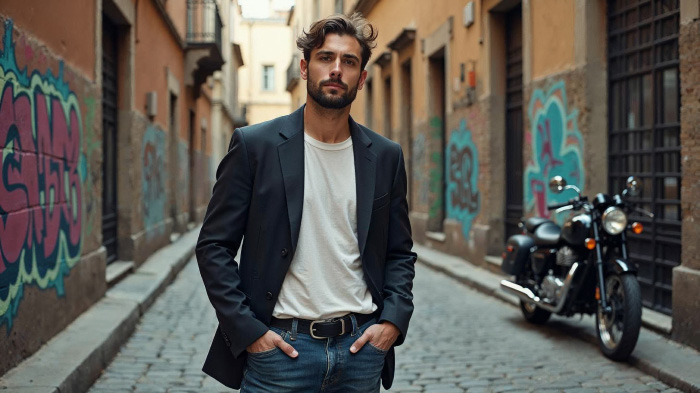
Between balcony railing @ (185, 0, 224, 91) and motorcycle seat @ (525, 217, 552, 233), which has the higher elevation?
balcony railing @ (185, 0, 224, 91)

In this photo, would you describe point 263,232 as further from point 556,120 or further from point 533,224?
point 556,120

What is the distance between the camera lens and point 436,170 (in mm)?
15469

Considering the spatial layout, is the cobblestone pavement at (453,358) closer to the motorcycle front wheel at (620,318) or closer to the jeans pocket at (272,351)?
the motorcycle front wheel at (620,318)

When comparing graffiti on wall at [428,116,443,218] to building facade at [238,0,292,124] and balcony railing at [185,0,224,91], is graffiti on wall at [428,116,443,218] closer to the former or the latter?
balcony railing at [185,0,224,91]

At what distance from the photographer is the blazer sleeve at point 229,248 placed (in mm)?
2451

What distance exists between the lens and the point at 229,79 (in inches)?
1348

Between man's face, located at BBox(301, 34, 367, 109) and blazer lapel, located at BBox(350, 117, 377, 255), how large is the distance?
14 cm

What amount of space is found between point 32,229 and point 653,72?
5.31 meters

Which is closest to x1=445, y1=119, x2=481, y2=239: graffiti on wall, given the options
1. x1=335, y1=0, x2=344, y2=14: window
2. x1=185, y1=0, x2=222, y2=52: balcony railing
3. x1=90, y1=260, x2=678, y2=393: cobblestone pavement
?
x1=90, y1=260, x2=678, y2=393: cobblestone pavement

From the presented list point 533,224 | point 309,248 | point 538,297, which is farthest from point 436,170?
point 309,248

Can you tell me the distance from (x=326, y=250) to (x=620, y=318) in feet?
13.5

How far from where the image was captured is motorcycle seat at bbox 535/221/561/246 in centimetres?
722

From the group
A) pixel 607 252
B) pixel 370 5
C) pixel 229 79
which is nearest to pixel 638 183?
pixel 607 252

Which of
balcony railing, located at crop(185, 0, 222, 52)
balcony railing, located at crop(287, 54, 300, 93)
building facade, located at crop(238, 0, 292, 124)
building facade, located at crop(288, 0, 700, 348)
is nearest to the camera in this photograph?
building facade, located at crop(288, 0, 700, 348)
